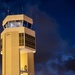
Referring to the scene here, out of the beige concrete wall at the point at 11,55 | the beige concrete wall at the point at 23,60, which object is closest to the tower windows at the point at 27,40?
the beige concrete wall at the point at 11,55

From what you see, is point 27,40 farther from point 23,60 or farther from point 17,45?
point 23,60

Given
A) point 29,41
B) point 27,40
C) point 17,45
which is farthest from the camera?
point 29,41

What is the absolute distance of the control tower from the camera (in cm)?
8875

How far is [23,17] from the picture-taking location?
9250 cm

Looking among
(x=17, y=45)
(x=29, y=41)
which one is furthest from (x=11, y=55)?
(x=29, y=41)

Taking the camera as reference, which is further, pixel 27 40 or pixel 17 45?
pixel 27 40

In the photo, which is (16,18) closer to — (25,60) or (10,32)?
(10,32)

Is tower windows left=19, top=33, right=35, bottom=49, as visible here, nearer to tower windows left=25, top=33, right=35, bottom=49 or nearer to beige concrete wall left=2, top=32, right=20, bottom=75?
tower windows left=25, top=33, right=35, bottom=49

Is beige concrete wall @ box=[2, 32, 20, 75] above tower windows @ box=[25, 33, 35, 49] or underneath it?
underneath

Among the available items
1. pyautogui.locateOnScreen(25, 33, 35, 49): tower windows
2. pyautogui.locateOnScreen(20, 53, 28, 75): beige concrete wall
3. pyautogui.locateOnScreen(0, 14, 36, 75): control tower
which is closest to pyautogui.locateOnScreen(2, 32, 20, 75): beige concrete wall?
pyautogui.locateOnScreen(0, 14, 36, 75): control tower

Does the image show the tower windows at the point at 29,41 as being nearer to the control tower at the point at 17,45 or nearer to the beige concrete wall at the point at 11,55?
the control tower at the point at 17,45

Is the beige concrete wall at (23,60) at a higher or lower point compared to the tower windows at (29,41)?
lower

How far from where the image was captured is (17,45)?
89.6m

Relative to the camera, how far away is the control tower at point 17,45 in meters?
88.8
